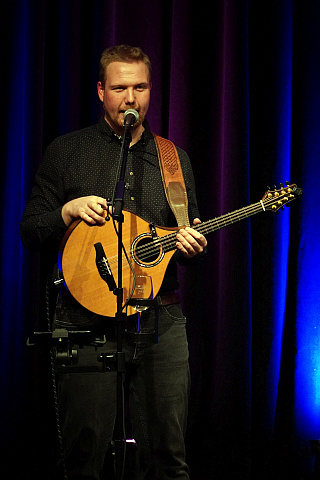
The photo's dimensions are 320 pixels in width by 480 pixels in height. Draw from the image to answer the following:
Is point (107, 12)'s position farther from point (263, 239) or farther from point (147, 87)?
point (263, 239)

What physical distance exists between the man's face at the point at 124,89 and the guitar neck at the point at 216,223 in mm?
511

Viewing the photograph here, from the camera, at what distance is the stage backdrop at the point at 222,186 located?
2.74 metres

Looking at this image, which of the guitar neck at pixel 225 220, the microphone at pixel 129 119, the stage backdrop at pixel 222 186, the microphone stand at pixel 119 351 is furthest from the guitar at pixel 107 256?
the stage backdrop at pixel 222 186

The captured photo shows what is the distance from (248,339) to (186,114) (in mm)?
1291

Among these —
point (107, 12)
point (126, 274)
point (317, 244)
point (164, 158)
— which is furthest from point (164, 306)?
point (107, 12)

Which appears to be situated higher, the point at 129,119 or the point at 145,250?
the point at 129,119

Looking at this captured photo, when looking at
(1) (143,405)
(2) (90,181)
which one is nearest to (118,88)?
(2) (90,181)

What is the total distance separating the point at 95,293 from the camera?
1.89 meters

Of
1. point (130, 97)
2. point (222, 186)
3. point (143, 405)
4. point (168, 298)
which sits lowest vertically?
point (143, 405)

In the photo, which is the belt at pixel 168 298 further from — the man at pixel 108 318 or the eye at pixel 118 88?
the eye at pixel 118 88

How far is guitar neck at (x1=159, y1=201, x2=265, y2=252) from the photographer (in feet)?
6.63

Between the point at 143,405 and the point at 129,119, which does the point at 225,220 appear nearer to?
the point at 129,119

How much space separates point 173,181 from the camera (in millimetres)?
2139

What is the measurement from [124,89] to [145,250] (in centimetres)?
69
